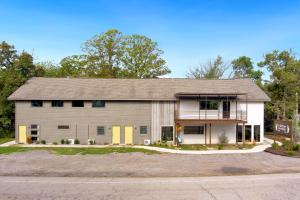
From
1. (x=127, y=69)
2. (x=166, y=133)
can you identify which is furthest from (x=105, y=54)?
(x=166, y=133)

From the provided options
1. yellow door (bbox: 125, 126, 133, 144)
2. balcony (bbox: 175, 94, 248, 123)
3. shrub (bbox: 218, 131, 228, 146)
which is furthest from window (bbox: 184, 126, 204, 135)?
yellow door (bbox: 125, 126, 133, 144)

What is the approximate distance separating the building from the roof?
106mm

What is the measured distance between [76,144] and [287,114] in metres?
29.1

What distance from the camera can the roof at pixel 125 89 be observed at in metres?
26.5

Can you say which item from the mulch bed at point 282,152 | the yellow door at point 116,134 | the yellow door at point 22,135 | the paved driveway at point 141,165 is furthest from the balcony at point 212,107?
the yellow door at point 22,135

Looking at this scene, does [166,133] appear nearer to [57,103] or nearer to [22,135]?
[57,103]

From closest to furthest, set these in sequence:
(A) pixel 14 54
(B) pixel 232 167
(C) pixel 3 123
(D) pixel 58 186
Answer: (D) pixel 58 186 → (B) pixel 232 167 → (C) pixel 3 123 → (A) pixel 14 54

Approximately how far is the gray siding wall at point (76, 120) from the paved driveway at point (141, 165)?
544cm

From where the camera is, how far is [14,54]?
1307 inches

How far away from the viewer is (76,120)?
1035 inches

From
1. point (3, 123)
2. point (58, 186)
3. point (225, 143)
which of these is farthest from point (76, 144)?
point (225, 143)

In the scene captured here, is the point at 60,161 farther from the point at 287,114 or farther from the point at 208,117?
the point at 287,114

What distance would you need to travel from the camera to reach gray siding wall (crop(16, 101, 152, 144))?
85.9 ft

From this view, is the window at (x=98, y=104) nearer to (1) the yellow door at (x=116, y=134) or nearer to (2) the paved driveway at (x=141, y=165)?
(1) the yellow door at (x=116, y=134)
